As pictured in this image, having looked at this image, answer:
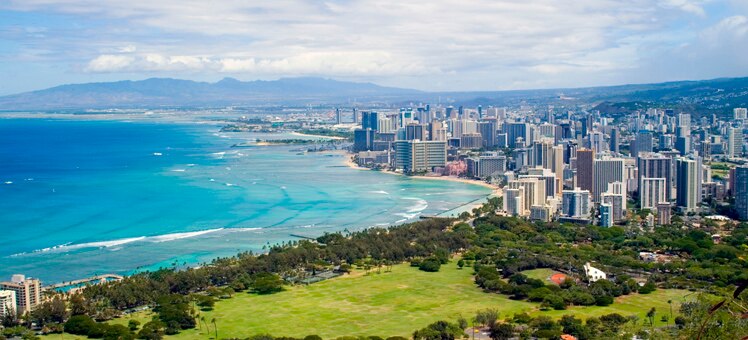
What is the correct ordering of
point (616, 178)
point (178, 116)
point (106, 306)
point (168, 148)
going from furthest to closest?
1. point (178, 116)
2. point (168, 148)
3. point (616, 178)
4. point (106, 306)

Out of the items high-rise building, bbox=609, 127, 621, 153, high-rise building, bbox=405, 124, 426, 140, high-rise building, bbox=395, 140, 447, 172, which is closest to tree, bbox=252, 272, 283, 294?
high-rise building, bbox=395, 140, 447, 172

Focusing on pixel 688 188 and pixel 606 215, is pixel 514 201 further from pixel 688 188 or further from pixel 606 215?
pixel 688 188

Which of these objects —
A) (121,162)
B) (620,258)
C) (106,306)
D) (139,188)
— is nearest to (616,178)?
(620,258)

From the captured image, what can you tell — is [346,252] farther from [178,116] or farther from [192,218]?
[178,116]

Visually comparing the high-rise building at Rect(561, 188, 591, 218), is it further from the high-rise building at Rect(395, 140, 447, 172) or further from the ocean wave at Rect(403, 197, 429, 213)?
the high-rise building at Rect(395, 140, 447, 172)

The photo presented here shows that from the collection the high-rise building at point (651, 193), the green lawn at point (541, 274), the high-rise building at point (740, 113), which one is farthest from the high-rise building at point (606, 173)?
the high-rise building at point (740, 113)
